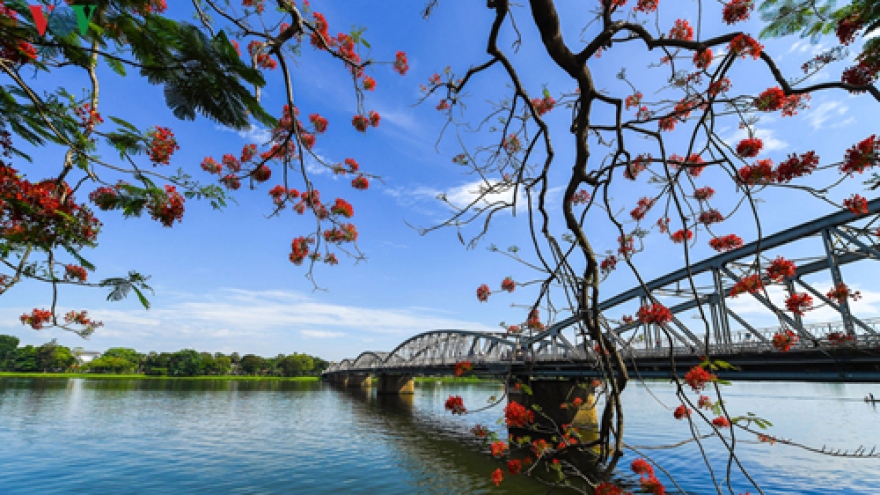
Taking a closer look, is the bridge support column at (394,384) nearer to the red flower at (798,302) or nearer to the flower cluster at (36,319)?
the flower cluster at (36,319)

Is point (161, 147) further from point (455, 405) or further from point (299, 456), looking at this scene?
point (299, 456)

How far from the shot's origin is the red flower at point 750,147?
3.85m

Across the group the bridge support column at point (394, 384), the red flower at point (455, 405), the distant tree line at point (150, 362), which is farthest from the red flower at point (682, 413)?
the distant tree line at point (150, 362)

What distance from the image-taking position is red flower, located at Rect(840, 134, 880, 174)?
3088 mm

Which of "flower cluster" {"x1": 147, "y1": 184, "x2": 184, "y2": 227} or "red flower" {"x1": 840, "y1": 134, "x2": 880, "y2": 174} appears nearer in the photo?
"red flower" {"x1": 840, "y1": 134, "x2": 880, "y2": 174}

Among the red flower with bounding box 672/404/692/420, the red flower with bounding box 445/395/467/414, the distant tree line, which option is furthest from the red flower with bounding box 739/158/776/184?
the distant tree line

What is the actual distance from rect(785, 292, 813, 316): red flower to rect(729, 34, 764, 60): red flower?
2.40m

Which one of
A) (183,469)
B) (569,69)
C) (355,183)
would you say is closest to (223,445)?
(183,469)

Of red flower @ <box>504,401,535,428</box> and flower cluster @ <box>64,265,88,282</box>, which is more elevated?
flower cluster @ <box>64,265,88,282</box>

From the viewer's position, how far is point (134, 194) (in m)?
4.53

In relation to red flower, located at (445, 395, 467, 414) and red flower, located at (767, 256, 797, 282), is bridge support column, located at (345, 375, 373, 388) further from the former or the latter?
red flower, located at (767, 256, 797, 282)

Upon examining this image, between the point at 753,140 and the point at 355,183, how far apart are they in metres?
4.81

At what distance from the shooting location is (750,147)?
393 centimetres

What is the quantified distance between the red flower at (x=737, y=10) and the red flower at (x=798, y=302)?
261 centimetres
